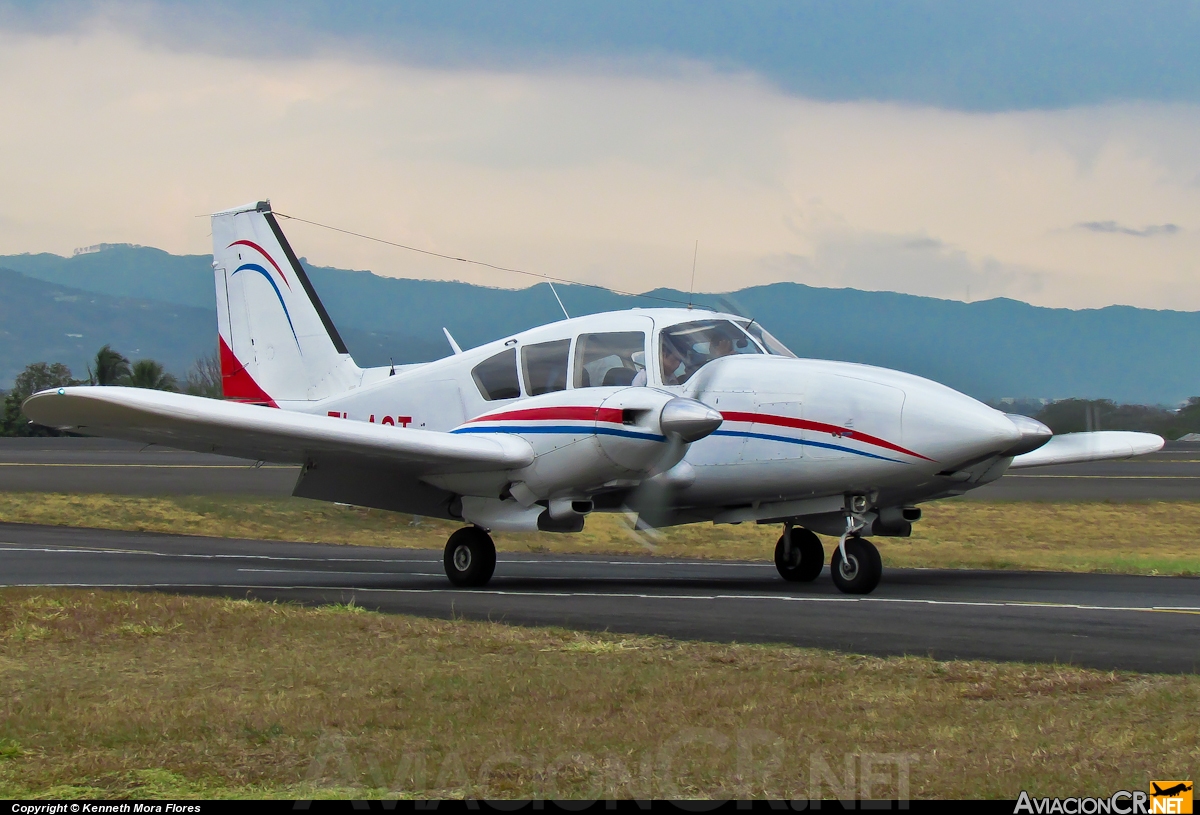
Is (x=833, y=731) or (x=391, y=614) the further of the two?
(x=391, y=614)

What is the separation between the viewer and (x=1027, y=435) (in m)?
13.3

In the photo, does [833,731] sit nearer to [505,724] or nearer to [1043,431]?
[505,724]

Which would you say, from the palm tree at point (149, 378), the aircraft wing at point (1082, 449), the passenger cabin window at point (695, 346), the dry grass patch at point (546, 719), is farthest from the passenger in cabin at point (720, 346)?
the palm tree at point (149, 378)

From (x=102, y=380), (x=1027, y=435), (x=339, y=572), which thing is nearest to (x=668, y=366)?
(x=1027, y=435)

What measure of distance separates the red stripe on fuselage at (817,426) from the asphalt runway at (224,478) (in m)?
16.7

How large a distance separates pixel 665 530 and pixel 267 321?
9647mm

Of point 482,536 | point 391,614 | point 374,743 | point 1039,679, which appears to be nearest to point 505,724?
point 374,743

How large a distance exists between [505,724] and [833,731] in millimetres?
1835

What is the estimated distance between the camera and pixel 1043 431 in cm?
1352

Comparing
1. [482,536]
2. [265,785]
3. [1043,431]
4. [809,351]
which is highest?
[809,351]

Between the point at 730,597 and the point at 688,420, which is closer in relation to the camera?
the point at 688,420

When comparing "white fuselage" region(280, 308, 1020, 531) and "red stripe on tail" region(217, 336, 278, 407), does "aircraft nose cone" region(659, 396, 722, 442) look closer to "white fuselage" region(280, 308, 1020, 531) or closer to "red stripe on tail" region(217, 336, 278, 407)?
"white fuselage" region(280, 308, 1020, 531)

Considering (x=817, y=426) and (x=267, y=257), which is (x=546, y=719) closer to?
(x=817, y=426)

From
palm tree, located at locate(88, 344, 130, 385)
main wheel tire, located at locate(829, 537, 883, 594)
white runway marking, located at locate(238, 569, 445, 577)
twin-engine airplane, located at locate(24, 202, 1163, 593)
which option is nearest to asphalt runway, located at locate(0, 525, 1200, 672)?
white runway marking, located at locate(238, 569, 445, 577)
